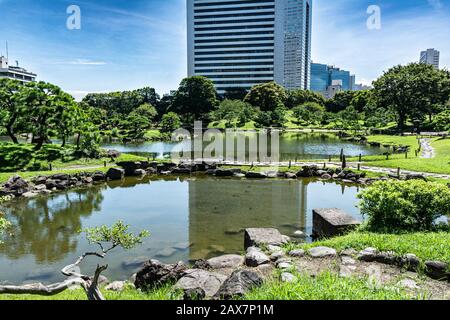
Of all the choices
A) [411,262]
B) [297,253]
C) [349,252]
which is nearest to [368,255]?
[349,252]

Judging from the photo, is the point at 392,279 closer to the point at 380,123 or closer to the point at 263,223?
the point at 263,223

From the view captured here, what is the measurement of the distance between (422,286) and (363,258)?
1.71m

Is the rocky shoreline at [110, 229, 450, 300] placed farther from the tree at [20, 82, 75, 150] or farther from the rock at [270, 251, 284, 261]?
the tree at [20, 82, 75, 150]

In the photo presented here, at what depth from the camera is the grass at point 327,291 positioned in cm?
575

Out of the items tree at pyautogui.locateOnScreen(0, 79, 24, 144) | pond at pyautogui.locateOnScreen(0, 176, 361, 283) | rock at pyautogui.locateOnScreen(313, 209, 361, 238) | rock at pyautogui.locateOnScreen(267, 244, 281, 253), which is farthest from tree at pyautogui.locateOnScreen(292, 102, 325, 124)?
rock at pyautogui.locateOnScreen(267, 244, 281, 253)

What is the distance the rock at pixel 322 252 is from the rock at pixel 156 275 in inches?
135

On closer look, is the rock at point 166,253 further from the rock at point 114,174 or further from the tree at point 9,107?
the tree at point 9,107

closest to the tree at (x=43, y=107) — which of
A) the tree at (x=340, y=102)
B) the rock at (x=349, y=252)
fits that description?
the rock at (x=349, y=252)

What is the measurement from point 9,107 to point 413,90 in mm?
60202

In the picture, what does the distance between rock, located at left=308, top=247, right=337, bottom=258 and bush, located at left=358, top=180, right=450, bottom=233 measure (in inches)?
103

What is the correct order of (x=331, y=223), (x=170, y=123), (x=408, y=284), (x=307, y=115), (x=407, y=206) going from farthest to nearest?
1. (x=307, y=115)
2. (x=170, y=123)
3. (x=331, y=223)
4. (x=407, y=206)
5. (x=408, y=284)

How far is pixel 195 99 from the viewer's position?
86.9 m

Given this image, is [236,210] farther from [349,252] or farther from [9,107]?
[9,107]

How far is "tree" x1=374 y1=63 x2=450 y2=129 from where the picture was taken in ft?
200
